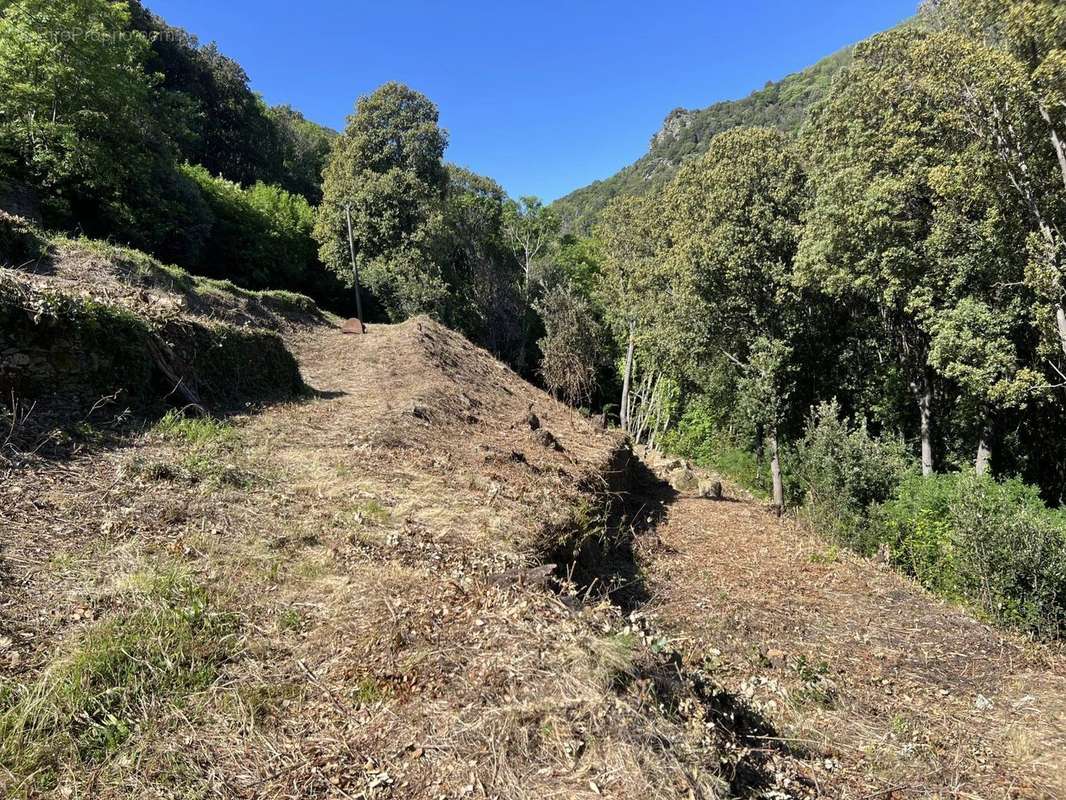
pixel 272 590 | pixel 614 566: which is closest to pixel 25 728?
pixel 272 590

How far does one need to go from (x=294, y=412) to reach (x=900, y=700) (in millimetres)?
8429

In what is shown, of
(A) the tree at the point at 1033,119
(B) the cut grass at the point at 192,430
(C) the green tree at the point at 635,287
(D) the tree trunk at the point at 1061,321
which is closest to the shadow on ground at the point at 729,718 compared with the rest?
(B) the cut grass at the point at 192,430

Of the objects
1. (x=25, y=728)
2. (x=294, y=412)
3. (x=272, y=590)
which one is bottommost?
(x=25, y=728)

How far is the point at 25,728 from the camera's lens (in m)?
2.36

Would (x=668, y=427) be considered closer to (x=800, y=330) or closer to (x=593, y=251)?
(x=800, y=330)

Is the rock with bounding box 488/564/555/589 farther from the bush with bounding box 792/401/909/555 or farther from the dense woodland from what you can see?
the bush with bounding box 792/401/909/555

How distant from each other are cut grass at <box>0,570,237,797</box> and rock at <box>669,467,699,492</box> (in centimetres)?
1289

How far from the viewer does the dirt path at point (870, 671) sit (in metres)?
4.36

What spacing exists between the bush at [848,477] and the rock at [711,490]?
9.01 feet

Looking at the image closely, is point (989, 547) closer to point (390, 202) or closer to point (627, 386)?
point (627, 386)

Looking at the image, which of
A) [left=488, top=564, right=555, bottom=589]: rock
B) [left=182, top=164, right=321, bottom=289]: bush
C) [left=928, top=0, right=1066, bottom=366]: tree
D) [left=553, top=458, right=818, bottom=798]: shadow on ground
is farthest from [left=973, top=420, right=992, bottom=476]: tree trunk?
[left=182, top=164, right=321, bottom=289]: bush

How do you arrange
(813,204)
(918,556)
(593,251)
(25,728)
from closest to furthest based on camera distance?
(25,728) → (918,556) → (813,204) → (593,251)

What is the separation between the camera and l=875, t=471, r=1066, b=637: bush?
6.52m

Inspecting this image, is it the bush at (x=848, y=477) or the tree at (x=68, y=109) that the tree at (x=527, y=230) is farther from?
the bush at (x=848, y=477)
